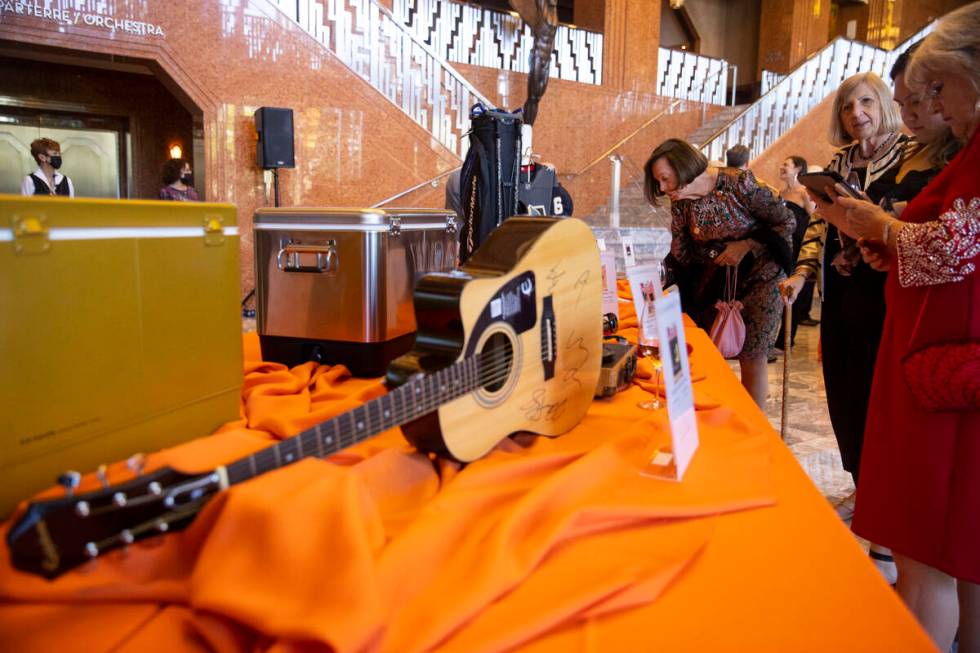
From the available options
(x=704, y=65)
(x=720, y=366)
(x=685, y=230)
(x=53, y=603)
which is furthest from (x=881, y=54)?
(x=53, y=603)

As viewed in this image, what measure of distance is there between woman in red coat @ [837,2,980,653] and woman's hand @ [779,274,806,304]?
3.65 feet

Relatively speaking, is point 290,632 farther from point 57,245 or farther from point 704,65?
point 704,65

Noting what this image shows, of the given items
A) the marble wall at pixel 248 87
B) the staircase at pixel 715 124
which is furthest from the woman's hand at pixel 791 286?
the staircase at pixel 715 124

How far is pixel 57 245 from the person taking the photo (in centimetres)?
79

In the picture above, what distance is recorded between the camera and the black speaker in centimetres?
635

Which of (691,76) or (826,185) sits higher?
(691,76)

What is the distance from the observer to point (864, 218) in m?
1.54

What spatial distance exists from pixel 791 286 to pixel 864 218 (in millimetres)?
1088

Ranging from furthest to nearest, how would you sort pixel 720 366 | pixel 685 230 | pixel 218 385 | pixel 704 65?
pixel 704 65
pixel 685 230
pixel 720 366
pixel 218 385

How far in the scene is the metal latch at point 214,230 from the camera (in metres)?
1.03

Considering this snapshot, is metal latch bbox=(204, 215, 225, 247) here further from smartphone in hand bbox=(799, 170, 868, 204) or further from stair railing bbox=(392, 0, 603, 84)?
stair railing bbox=(392, 0, 603, 84)

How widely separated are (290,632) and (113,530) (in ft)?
0.67
